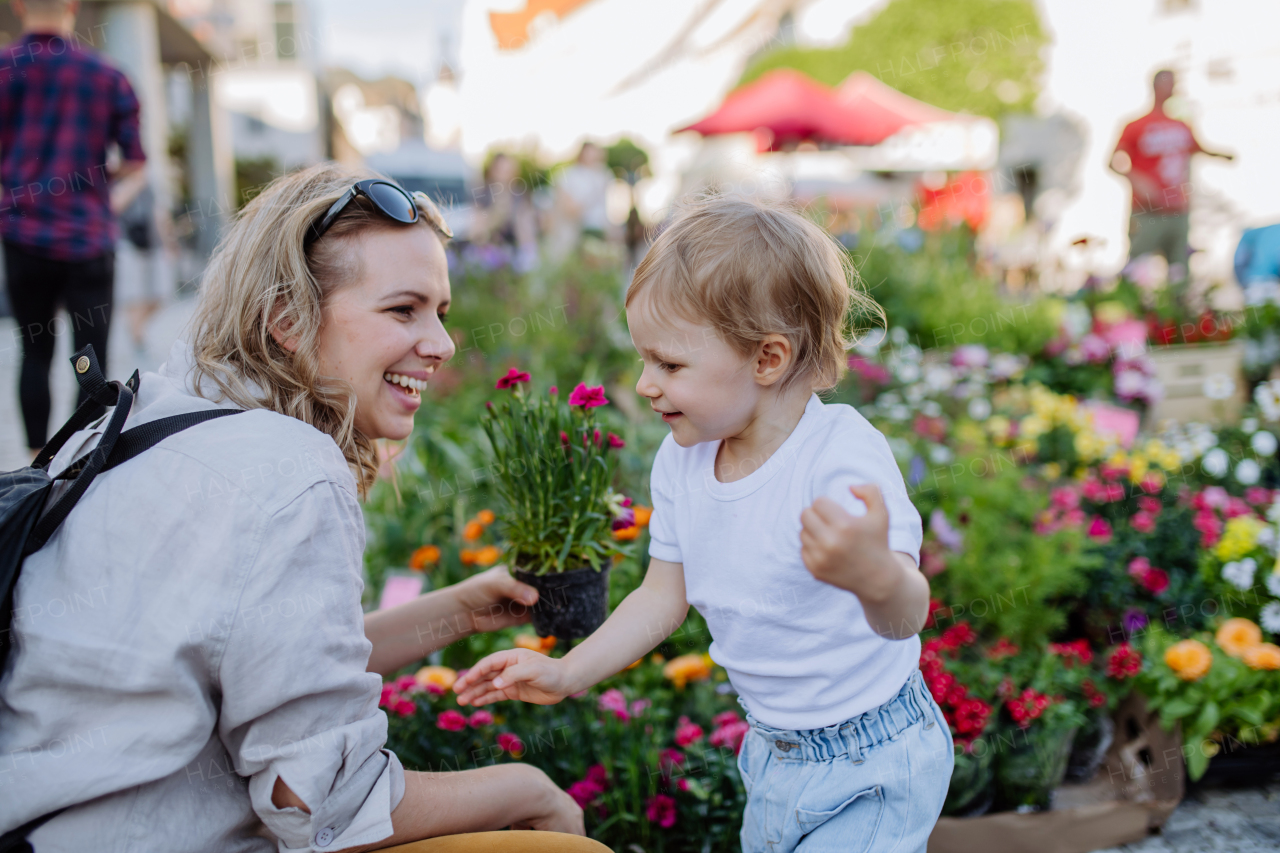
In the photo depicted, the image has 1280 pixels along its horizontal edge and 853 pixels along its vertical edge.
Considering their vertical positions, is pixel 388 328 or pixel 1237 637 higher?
pixel 388 328

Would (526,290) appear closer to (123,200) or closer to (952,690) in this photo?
(123,200)

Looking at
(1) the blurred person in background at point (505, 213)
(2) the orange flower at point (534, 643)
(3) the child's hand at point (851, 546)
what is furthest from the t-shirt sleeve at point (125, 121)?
(3) the child's hand at point (851, 546)

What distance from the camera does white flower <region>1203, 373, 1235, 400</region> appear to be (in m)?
4.34

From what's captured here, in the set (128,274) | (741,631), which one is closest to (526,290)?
(128,274)

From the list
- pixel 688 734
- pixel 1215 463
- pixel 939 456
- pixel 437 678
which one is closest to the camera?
pixel 688 734

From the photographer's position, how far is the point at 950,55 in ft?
73.8

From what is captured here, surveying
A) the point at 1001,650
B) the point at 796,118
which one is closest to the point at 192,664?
the point at 1001,650

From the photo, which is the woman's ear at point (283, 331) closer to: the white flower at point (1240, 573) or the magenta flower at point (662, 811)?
the magenta flower at point (662, 811)

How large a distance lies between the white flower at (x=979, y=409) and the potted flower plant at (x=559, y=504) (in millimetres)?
2687

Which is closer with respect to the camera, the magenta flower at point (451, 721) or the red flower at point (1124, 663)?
the magenta flower at point (451, 721)

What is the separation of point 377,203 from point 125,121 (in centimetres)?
338

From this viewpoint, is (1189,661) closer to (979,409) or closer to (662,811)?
(662,811)

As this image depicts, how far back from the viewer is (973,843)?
208 centimetres

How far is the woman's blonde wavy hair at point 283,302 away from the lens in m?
1.42
